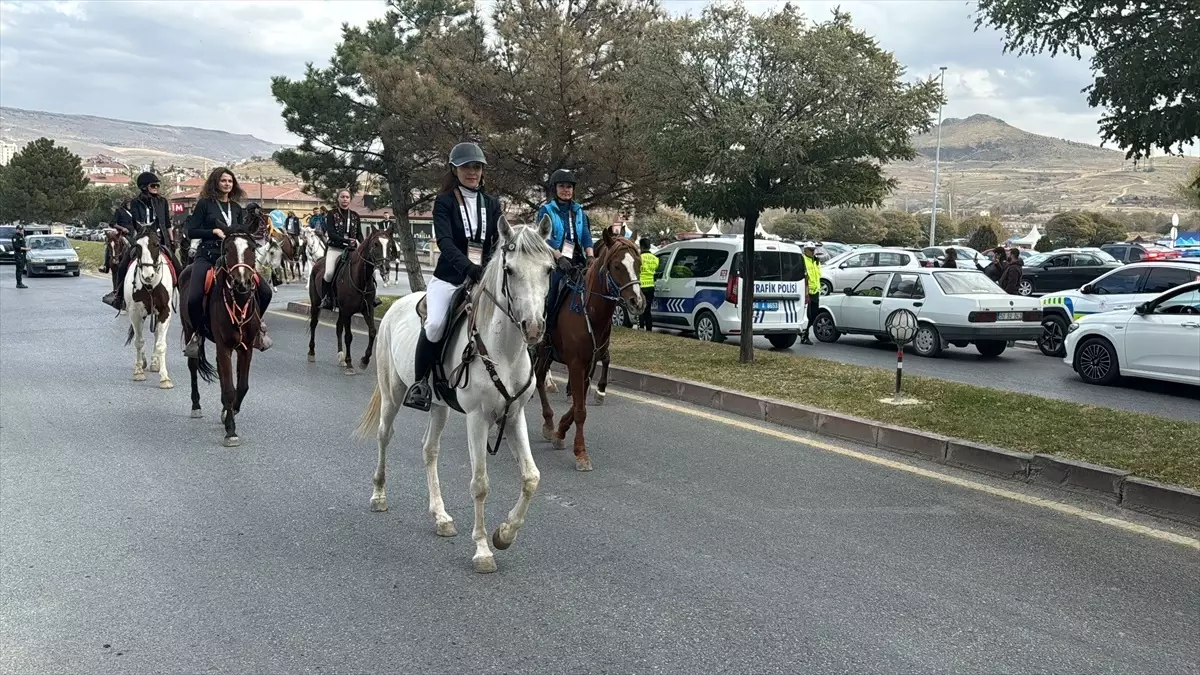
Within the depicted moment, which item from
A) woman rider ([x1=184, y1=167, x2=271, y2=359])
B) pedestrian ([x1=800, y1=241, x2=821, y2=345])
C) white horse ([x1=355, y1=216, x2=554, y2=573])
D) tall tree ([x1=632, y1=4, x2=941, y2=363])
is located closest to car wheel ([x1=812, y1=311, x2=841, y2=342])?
pedestrian ([x1=800, y1=241, x2=821, y2=345])

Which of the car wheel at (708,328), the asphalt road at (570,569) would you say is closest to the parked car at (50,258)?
the car wheel at (708,328)

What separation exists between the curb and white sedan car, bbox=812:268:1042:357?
6.98 m

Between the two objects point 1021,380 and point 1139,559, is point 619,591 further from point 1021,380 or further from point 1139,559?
point 1021,380

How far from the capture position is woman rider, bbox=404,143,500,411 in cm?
559

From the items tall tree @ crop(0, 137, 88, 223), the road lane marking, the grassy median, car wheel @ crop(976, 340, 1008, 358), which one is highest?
tall tree @ crop(0, 137, 88, 223)

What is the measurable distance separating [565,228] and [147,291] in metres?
6.94

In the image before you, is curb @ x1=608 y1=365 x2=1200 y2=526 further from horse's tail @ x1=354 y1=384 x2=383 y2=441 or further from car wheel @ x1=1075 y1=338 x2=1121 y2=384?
car wheel @ x1=1075 y1=338 x2=1121 y2=384

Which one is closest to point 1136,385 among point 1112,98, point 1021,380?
point 1021,380

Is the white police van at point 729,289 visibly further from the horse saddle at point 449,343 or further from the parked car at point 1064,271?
the parked car at point 1064,271

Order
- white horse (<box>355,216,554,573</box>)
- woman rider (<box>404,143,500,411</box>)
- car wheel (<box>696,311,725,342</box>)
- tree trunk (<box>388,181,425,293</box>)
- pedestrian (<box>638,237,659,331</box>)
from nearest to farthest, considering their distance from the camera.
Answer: white horse (<box>355,216,554,573</box>) → woman rider (<box>404,143,500,411</box>) → car wheel (<box>696,311,725,342</box>) → pedestrian (<box>638,237,659,331</box>) → tree trunk (<box>388,181,425,293</box>)

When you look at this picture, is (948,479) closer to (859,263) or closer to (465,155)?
(465,155)

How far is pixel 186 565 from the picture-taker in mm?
5164

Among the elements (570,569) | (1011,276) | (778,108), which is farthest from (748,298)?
(1011,276)

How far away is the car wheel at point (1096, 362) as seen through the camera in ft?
41.4
